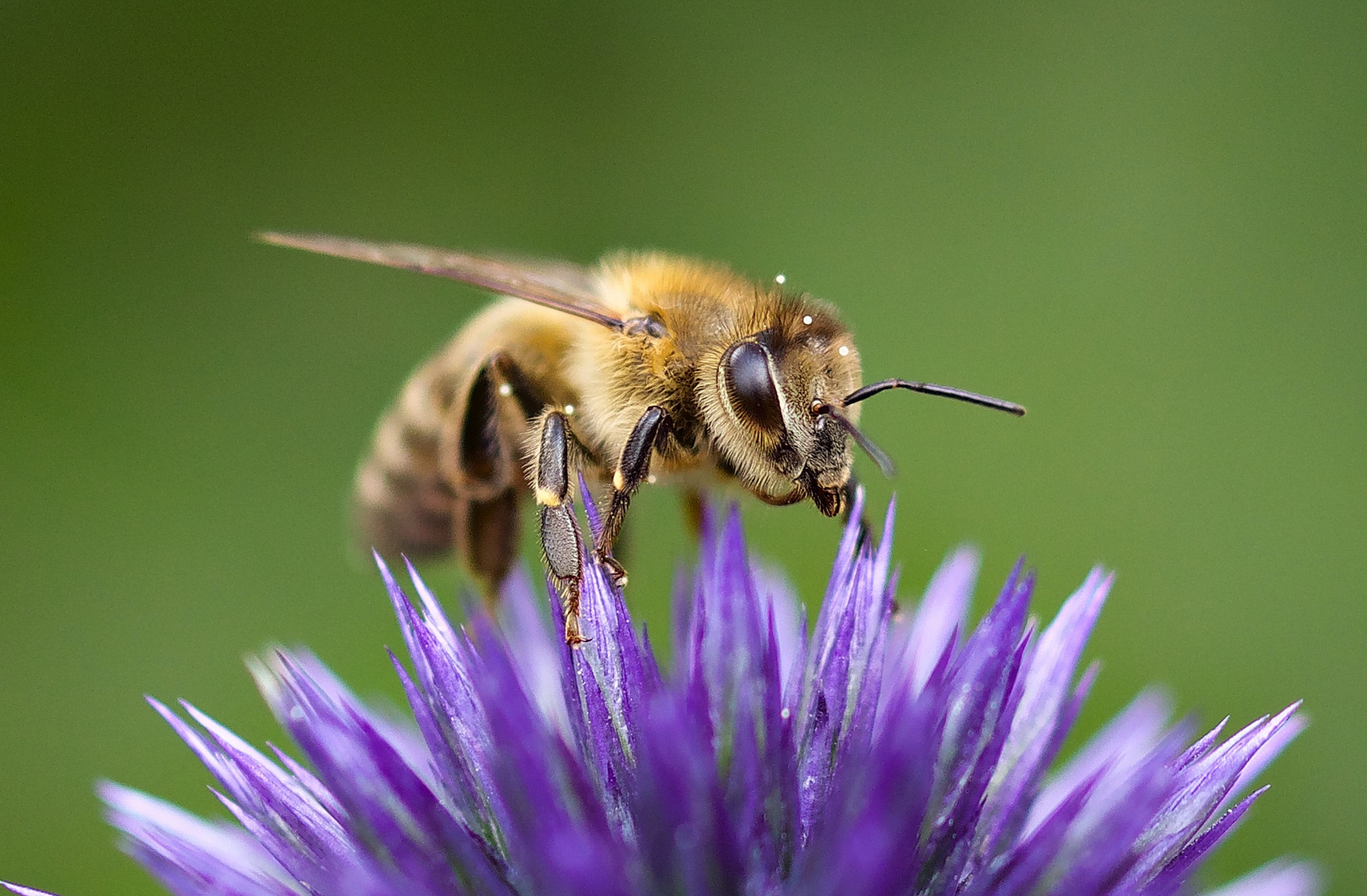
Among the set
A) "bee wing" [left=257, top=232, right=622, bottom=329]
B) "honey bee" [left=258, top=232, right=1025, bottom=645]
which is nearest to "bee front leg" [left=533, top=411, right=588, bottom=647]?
"honey bee" [left=258, top=232, right=1025, bottom=645]

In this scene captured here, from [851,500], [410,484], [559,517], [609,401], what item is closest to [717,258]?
[410,484]

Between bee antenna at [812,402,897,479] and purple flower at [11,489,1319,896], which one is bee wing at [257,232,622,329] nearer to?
bee antenna at [812,402,897,479]

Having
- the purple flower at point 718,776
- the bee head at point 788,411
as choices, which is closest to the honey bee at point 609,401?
the bee head at point 788,411

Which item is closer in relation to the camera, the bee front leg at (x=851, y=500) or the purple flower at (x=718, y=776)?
the purple flower at (x=718, y=776)

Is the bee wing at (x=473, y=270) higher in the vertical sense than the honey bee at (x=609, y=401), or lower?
higher

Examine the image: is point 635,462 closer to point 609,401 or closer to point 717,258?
point 609,401

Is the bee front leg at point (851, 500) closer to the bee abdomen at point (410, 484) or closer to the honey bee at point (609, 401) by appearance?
the honey bee at point (609, 401)
